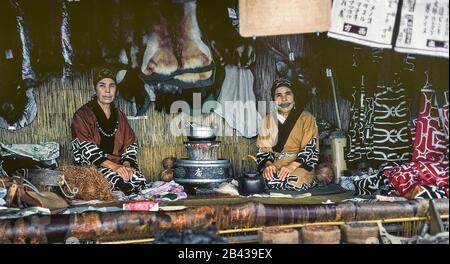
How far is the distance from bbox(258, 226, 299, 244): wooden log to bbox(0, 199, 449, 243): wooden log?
16cm

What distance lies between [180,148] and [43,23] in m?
2.07

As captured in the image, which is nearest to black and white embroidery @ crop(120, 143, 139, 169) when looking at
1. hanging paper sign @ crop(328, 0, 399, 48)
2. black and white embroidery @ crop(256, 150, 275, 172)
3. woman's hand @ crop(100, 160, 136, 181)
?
woman's hand @ crop(100, 160, 136, 181)

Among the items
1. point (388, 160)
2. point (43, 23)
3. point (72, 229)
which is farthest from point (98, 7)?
A: point (388, 160)

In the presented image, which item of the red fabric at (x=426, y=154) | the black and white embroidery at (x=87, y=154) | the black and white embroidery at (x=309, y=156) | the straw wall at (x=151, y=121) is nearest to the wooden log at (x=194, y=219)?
the red fabric at (x=426, y=154)

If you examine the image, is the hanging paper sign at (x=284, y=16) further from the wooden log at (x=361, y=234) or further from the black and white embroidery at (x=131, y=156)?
the wooden log at (x=361, y=234)

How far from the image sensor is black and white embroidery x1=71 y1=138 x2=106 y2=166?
5.87m

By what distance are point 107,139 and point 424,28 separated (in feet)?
11.4

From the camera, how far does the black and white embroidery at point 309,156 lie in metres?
6.00

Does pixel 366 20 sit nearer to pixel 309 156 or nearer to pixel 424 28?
pixel 424 28

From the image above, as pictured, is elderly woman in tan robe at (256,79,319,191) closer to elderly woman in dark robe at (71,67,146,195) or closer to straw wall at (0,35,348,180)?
straw wall at (0,35,348,180)

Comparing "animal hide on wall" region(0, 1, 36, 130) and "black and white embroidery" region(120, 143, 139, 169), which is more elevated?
"animal hide on wall" region(0, 1, 36, 130)

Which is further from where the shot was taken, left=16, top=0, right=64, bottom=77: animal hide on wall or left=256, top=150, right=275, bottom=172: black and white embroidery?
left=256, top=150, right=275, bottom=172: black and white embroidery

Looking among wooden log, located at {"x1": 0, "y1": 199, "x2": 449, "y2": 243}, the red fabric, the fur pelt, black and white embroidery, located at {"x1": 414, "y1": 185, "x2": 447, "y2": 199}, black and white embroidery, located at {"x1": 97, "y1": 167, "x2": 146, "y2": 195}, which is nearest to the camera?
wooden log, located at {"x1": 0, "y1": 199, "x2": 449, "y2": 243}
